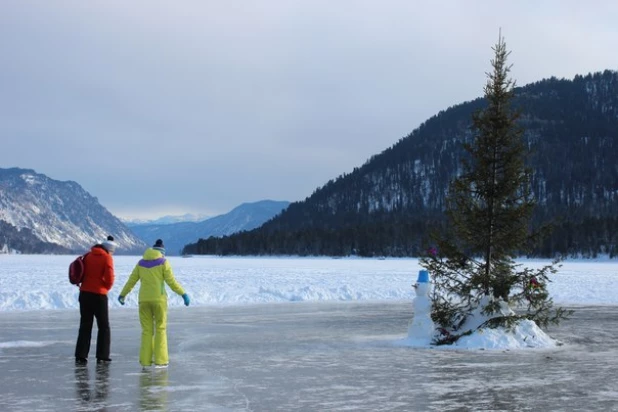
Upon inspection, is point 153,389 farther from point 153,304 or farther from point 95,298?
point 95,298

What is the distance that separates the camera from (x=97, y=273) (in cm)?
1272

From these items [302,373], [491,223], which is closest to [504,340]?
[491,223]

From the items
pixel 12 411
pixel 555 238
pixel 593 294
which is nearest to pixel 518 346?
pixel 12 411

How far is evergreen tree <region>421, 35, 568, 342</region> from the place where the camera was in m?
16.4

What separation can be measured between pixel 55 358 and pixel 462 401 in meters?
7.71

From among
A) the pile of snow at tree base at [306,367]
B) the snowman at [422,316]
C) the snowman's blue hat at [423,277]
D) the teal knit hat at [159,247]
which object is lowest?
the pile of snow at tree base at [306,367]

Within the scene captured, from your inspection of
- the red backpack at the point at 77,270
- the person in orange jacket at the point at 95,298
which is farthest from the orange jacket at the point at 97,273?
the red backpack at the point at 77,270

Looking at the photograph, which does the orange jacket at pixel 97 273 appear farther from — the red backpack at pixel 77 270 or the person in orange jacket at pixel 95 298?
the red backpack at pixel 77 270

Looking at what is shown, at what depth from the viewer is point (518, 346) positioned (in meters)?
15.0

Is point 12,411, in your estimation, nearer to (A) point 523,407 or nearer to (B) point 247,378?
(B) point 247,378

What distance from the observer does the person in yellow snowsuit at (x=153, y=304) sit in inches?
472

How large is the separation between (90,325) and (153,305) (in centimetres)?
142

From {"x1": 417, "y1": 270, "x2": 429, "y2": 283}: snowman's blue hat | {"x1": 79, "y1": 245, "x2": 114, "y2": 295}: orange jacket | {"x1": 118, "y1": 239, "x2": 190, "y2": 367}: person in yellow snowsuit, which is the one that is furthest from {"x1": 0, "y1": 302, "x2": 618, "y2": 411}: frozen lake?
{"x1": 417, "y1": 270, "x2": 429, "y2": 283}: snowman's blue hat

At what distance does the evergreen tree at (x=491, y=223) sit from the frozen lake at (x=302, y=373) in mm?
1584
